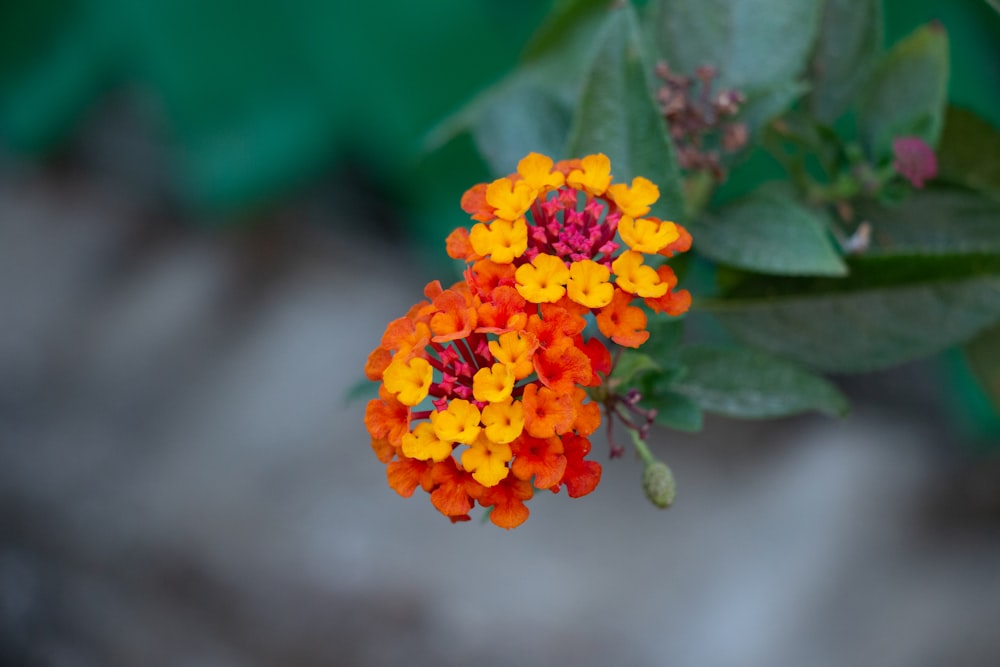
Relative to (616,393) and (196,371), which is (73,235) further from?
(616,393)

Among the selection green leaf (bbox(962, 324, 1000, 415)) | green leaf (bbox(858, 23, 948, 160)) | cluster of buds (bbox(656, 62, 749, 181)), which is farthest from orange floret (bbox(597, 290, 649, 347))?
green leaf (bbox(962, 324, 1000, 415))

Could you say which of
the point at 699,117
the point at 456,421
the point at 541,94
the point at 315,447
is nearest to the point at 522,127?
the point at 541,94

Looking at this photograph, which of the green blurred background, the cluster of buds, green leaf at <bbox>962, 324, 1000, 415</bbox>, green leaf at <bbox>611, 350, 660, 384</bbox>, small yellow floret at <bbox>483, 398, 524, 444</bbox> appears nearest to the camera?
small yellow floret at <bbox>483, 398, 524, 444</bbox>

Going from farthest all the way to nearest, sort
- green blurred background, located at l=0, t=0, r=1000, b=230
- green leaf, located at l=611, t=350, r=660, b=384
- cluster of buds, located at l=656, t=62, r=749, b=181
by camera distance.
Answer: green blurred background, located at l=0, t=0, r=1000, b=230 < cluster of buds, located at l=656, t=62, r=749, b=181 < green leaf, located at l=611, t=350, r=660, b=384

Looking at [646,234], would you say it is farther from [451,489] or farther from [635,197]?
[451,489]

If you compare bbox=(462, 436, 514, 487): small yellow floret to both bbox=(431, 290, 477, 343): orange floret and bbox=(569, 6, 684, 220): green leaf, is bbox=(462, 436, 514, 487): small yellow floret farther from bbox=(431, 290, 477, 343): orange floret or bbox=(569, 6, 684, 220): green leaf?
bbox=(569, 6, 684, 220): green leaf

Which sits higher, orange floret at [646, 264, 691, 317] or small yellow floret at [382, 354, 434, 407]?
small yellow floret at [382, 354, 434, 407]

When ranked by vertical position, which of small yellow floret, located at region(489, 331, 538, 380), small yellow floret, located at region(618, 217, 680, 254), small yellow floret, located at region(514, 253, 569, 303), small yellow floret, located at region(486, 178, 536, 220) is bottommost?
small yellow floret, located at region(618, 217, 680, 254)
